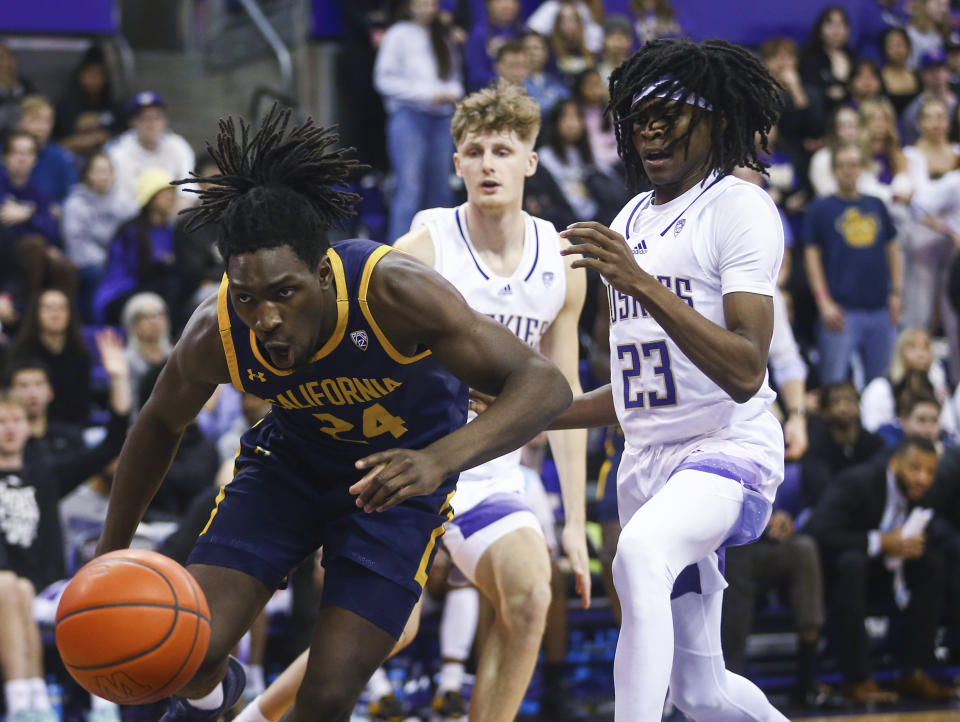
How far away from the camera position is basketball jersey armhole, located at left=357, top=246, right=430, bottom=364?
11.5ft

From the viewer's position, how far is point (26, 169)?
28.4ft

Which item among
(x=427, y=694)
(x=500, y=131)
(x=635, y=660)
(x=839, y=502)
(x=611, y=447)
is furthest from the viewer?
(x=839, y=502)

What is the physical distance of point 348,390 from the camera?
3.61 meters

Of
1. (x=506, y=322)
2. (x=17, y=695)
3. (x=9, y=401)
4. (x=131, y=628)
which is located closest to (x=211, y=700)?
(x=131, y=628)

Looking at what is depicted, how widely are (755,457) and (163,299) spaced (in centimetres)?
527

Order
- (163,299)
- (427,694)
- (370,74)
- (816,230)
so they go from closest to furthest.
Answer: (427,694) < (163,299) < (816,230) < (370,74)

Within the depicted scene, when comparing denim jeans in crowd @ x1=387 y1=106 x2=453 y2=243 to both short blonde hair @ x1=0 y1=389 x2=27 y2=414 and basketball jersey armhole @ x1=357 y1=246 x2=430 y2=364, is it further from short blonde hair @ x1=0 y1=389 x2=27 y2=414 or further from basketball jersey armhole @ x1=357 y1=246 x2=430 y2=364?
basketball jersey armhole @ x1=357 y1=246 x2=430 y2=364

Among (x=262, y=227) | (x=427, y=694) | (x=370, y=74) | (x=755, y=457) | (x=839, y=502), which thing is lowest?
(x=427, y=694)

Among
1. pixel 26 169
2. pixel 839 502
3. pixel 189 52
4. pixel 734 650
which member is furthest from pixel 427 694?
pixel 189 52

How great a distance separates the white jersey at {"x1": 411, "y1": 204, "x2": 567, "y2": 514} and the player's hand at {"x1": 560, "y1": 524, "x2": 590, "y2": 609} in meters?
0.25

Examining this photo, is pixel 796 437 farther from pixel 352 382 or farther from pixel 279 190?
pixel 279 190

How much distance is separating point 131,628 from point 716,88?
2300 millimetres

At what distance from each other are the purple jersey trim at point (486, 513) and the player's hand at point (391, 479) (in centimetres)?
157

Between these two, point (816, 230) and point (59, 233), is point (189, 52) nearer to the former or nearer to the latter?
point (59, 233)
